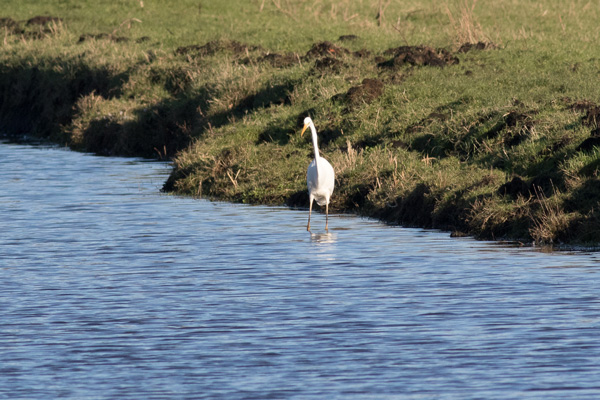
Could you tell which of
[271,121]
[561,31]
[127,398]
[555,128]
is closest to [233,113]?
[271,121]

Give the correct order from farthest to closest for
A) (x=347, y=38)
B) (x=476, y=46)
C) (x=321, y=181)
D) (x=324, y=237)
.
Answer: (x=347, y=38)
(x=476, y=46)
(x=321, y=181)
(x=324, y=237)

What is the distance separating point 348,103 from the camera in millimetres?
23406

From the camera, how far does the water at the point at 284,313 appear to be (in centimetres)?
884

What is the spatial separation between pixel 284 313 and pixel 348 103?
1267 centimetres

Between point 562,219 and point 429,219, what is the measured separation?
2773 mm

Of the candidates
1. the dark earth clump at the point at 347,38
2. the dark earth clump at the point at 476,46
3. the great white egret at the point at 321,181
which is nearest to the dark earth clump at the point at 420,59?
the dark earth clump at the point at 476,46

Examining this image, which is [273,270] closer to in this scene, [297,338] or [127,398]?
[297,338]

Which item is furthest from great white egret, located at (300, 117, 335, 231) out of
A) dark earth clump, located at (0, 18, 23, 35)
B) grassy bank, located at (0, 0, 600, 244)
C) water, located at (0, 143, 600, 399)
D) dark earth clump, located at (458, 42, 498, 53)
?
dark earth clump, located at (0, 18, 23, 35)

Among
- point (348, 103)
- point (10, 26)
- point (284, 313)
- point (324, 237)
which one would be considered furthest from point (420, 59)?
point (10, 26)

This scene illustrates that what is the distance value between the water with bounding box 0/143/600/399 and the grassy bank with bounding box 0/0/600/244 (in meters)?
1.17

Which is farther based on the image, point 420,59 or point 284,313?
point 420,59

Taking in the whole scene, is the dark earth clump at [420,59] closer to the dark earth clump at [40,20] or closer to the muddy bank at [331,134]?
the muddy bank at [331,134]

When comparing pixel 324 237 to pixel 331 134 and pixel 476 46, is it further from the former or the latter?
pixel 476 46

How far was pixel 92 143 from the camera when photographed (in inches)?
1182
